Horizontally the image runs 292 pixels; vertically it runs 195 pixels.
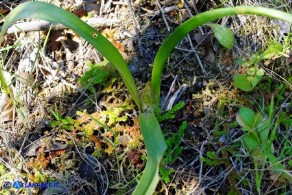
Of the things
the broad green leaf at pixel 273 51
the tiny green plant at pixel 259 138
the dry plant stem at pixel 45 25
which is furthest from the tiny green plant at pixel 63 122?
the broad green leaf at pixel 273 51

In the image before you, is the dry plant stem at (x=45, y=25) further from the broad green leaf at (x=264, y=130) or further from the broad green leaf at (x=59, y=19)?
the broad green leaf at (x=264, y=130)

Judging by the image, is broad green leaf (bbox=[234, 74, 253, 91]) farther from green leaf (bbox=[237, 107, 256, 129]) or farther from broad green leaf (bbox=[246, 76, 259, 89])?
green leaf (bbox=[237, 107, 256, 129])

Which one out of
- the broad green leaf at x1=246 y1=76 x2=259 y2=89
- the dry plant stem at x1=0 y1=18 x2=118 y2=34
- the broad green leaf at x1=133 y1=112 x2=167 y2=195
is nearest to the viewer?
the broad green leaf at x1=133 y1=112 x2=167 y2=195

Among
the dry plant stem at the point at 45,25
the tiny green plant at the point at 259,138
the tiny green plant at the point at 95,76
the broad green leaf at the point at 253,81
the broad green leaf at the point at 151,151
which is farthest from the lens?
the dry plant stem at the point at 45,25

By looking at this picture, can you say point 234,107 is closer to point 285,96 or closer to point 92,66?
point 285,96

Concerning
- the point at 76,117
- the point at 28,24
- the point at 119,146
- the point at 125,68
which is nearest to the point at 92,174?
the point at 119,146

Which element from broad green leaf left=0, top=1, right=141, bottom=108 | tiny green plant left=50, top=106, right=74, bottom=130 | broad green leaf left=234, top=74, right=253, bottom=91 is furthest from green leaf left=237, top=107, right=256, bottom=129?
tiny green plant left=50, top=106, right=74, bottom=130

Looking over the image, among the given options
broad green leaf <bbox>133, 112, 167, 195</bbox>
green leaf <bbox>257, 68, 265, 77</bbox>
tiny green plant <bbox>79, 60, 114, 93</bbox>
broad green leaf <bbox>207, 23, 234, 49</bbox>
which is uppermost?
broad green leaf <bbox>207, 23, 234, 49</bbox>

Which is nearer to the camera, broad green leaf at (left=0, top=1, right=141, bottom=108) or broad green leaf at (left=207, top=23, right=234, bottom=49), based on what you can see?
broad green leaf at (left=0, top=1, right=141, bottom=108)

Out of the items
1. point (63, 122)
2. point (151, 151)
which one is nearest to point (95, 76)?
point (63, 122)
